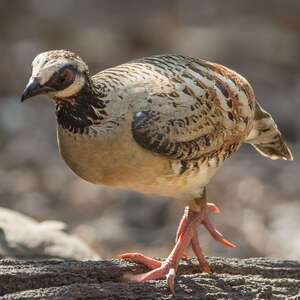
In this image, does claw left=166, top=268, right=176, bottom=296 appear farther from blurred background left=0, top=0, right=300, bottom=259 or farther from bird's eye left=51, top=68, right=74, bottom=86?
blurred background left=0, top=0, right=300, bottom=259

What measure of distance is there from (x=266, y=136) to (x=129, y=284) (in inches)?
93.6

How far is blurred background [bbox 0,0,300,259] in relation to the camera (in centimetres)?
970

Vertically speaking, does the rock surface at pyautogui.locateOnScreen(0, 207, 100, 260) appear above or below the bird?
below

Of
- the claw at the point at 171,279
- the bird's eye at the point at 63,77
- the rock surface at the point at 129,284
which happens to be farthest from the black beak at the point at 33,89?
the claw at the point at 171,279

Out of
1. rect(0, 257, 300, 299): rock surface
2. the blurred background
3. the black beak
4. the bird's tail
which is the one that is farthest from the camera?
the blurred background

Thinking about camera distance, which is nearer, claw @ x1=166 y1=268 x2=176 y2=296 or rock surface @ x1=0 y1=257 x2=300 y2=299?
rock surface @ x1=0 y1=257 x2=300 y2=299

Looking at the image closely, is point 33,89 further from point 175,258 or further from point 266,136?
point 266,136

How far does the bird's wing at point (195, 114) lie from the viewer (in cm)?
523

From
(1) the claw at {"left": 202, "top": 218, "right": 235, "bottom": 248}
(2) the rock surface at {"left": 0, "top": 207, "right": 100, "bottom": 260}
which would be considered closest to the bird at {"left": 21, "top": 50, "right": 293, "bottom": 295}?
(1) the claw at {"left": 202, "top": 218, "right": 235, "bottom": 248}

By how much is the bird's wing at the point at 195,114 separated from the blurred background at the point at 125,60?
11.2 ft

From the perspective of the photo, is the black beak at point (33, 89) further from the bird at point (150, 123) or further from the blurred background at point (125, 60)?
the blurred background at point (125, 60)

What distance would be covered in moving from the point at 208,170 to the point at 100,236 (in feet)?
13.3

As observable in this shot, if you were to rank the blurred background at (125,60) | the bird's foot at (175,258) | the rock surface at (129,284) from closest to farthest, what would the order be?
1. the rock surface at (129,284)
2. the bird's foot at (175,258)
3. the blurred background at (125,60)

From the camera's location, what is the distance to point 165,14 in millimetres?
16688
